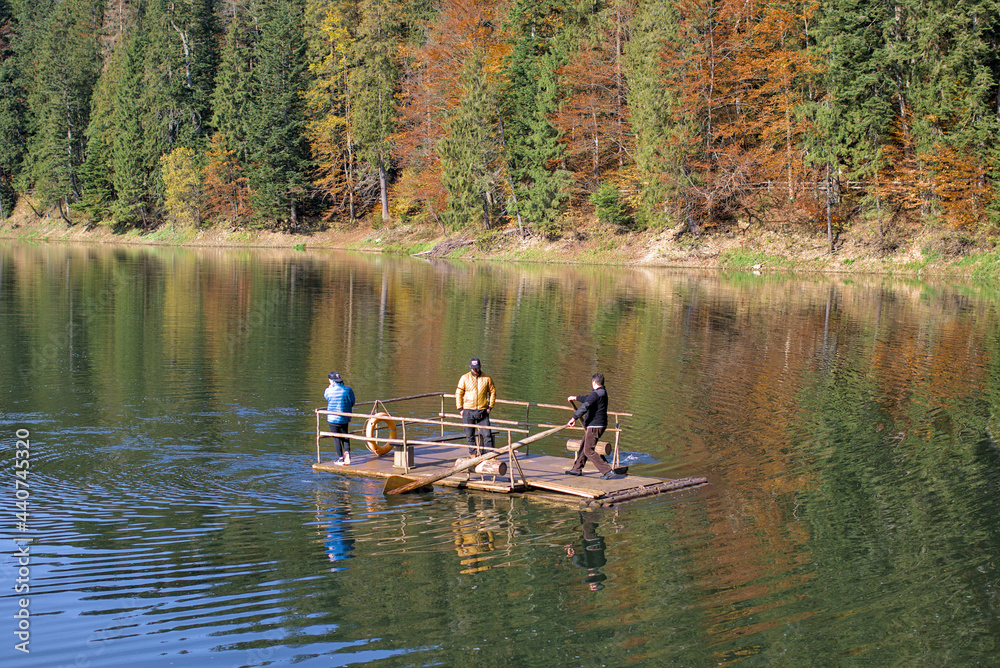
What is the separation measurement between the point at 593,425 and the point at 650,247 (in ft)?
175

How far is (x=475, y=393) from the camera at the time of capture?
56.7 ft

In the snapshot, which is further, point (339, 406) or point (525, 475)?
point (339, 406)

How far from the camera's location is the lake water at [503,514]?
33.8 ft

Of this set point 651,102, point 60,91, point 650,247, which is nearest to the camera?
point 651,102

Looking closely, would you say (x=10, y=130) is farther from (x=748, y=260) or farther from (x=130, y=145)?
(x=748, y=260)

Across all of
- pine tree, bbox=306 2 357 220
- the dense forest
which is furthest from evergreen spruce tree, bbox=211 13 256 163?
pine tree, bbox=306 2 357 220

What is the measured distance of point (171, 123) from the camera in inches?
3952

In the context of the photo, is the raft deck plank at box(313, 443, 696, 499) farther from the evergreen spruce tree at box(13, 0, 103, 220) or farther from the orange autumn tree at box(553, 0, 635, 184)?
the evergreen spruce tree at box(13, 0, 103, 220)

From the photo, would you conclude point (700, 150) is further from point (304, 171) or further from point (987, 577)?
point (987, 577)

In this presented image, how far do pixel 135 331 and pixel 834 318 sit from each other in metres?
26.6

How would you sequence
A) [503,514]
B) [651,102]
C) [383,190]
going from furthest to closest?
[383,190]
[651,102]
[503,514]

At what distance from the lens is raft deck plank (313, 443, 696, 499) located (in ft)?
50.5

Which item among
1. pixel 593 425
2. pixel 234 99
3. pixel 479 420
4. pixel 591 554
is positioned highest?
pixel 234 99

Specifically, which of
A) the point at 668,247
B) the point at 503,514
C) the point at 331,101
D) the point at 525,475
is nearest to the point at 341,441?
the point at 525,475
